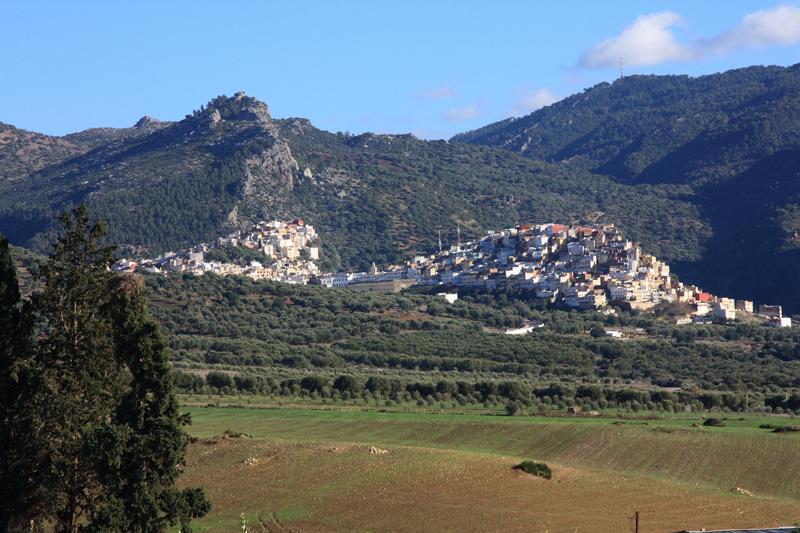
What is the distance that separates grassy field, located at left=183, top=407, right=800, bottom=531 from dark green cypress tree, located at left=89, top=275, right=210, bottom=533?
609 centimetres

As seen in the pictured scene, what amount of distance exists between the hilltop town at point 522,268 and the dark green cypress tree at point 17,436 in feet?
283

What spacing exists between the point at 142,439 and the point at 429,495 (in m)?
11.5

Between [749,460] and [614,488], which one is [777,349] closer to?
[749,460]

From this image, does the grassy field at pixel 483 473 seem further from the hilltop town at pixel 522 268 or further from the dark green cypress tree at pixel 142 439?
the hilltop town at pixel 522 268

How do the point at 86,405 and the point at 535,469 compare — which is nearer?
the point at 86,405

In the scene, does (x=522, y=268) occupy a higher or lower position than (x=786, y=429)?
higher

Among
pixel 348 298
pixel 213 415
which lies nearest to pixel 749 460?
pixel 213 415

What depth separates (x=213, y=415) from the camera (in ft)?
183

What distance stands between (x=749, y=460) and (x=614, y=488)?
7.92 meters

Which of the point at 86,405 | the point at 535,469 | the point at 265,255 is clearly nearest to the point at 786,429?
the point at 535,469

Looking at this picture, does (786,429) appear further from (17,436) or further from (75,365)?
(17,436)

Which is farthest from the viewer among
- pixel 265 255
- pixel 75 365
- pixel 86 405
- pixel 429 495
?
pixel 265 255

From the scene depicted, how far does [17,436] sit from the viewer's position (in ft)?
91.6

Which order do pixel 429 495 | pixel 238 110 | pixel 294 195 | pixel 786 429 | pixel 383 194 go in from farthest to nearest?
pixel 238 110 < pixel 383 194 < pixel 294 195 < pixel 786 429 < pixel 429 495
